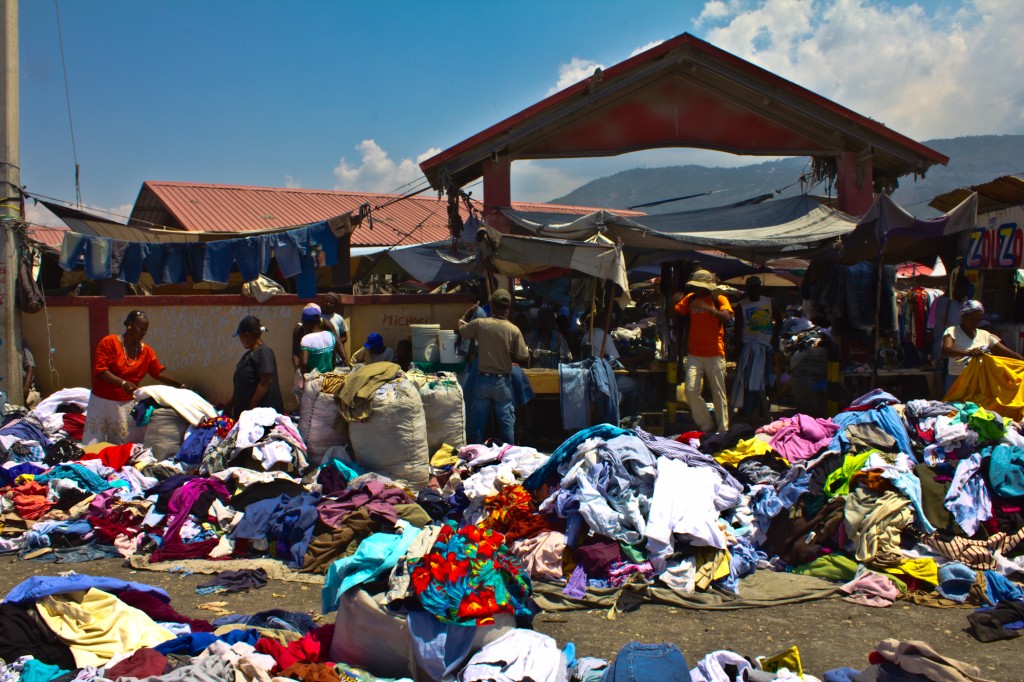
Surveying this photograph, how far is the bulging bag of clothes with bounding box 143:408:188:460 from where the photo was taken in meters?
8.00

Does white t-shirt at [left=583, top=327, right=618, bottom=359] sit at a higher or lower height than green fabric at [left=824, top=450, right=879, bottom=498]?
higher

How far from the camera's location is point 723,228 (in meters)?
11.1

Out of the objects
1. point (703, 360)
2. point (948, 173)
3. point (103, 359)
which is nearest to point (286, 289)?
point (103, 359)

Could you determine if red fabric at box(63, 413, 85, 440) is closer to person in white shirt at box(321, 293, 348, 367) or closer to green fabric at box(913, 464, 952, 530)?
person in white shirt at box(321, 293, 348, 367)

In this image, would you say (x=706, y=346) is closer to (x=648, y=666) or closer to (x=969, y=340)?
→ (x=969, y=340)

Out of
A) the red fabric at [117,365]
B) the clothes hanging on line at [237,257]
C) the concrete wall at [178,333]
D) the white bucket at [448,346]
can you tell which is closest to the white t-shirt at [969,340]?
the white bucket at [448,346]

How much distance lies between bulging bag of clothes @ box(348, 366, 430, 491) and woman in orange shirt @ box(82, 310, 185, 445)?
8.03 ft

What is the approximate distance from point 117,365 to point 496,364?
3.70 m

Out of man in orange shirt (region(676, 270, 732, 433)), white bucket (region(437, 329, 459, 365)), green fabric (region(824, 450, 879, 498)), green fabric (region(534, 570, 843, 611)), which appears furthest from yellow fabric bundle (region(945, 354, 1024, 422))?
white bucket (region(437, 329, 459, 365))

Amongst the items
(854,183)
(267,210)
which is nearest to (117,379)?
(854,183)

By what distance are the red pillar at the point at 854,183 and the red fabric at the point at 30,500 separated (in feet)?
37.4

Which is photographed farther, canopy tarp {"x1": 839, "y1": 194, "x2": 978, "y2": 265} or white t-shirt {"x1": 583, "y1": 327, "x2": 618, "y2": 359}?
white t-shirt {"x1": 583, "y1": 327, "x2": 618, "y2": 359}

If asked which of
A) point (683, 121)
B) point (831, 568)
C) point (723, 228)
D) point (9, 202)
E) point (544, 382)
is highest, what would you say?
point (683, 121)

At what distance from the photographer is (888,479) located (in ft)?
19.1
